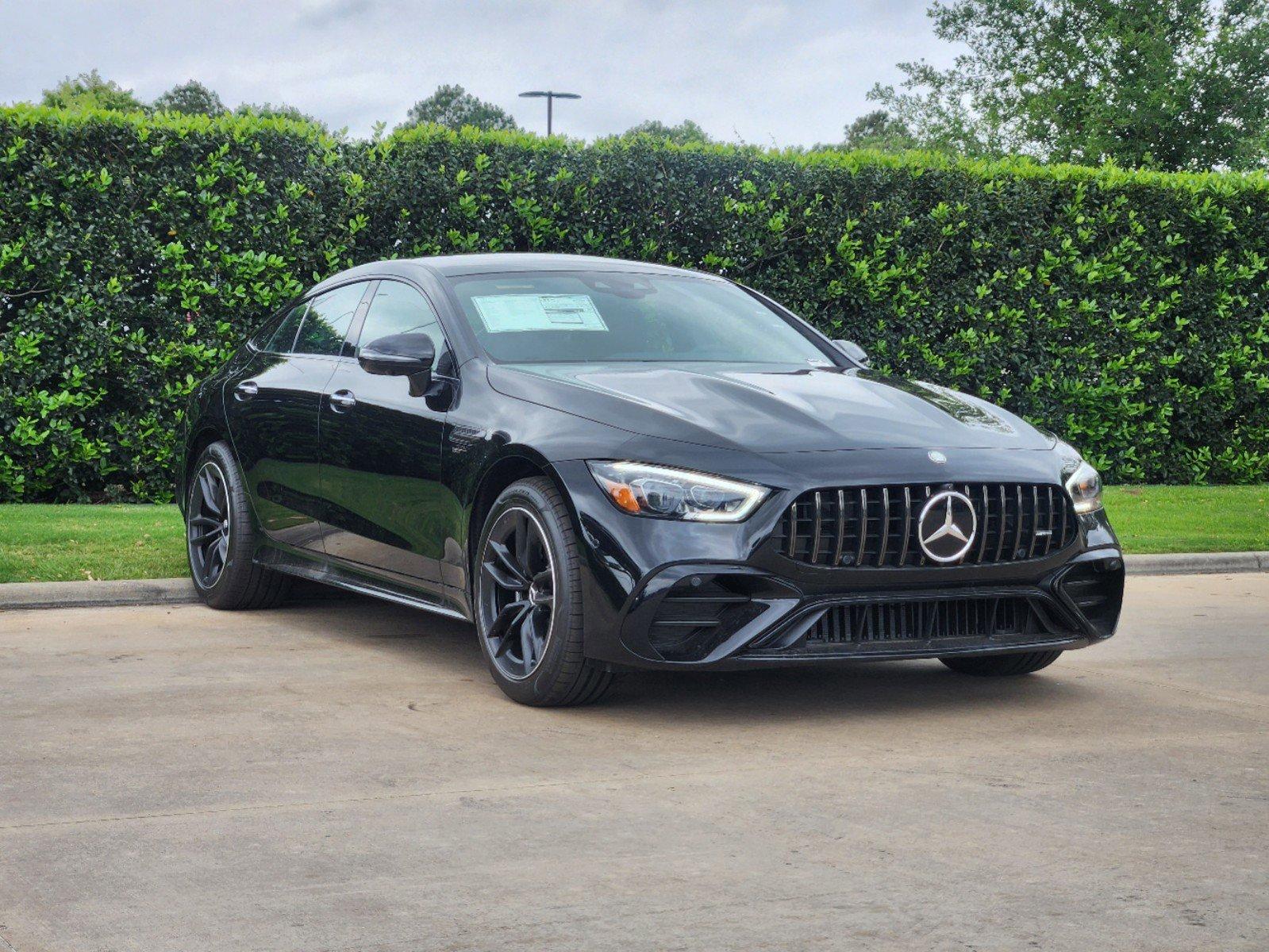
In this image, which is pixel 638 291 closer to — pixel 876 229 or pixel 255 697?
pixel 255 697

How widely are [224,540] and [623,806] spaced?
13.7 feet

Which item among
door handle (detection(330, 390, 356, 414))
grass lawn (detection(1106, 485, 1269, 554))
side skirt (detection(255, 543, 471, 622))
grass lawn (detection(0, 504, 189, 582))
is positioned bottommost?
grass lawn (detection(1106, 485, 1269, 554))

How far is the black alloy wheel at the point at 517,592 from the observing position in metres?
5.93

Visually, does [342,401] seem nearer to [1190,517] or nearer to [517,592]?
[517,592]

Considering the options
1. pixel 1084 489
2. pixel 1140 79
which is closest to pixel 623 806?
pixel 1084 489

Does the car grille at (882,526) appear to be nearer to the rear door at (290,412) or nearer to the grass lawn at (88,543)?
the rear door at (290,412)

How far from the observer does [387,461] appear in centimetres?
686

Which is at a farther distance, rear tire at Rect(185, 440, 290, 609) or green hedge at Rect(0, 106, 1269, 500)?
green hedge at Rect(0, 106, 1269, 500)

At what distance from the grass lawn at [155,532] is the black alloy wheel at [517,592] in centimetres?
338

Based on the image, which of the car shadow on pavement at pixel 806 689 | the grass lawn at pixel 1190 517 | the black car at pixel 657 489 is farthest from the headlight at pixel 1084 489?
the grass lawn at pixel 1190 517

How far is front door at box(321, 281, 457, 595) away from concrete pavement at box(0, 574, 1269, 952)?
0.47 metres

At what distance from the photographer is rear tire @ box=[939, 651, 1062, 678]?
664cm

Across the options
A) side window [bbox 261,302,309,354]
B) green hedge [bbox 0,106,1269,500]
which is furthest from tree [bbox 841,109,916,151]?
side window [bbox 261,302,309,354]

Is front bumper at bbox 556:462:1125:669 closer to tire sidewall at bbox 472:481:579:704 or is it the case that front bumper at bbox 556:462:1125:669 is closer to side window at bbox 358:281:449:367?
tire sidewall at bbox 472:481:579:704
